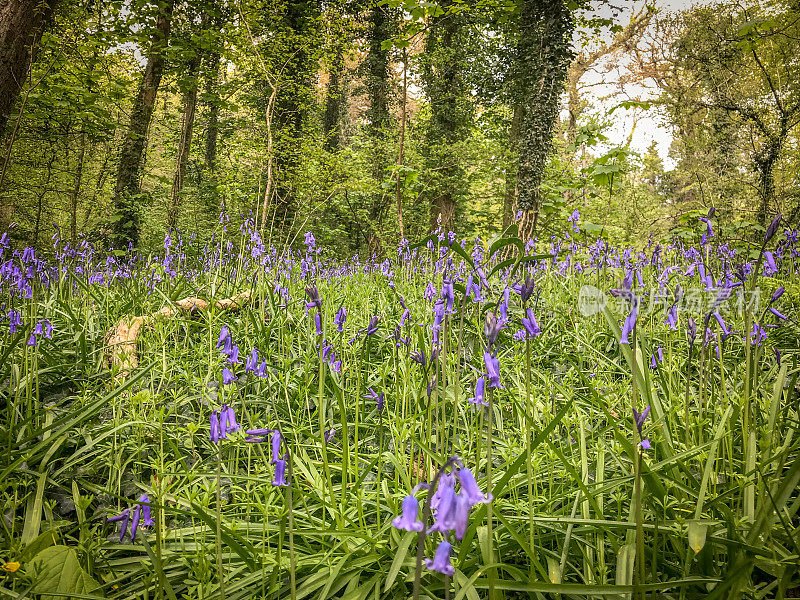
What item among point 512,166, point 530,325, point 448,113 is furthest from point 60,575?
point 448,113

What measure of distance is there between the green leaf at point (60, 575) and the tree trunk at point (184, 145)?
838 cm

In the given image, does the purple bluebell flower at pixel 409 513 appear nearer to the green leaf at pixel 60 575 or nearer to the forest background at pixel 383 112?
the green leaf at pixel 60 575

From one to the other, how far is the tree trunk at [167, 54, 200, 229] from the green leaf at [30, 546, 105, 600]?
838cm

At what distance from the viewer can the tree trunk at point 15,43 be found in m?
4.51

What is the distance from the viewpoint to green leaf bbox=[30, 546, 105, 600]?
128 cm

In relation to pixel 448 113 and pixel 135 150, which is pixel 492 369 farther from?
pixel 448 113

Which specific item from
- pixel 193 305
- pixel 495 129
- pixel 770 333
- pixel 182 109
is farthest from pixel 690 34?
pixel 182 109

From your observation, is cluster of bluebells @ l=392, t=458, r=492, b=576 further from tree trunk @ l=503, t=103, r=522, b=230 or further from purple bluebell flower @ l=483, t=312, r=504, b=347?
tree trunk @ l=503, t=103, r=522, b=230

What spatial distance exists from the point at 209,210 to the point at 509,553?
1427 cm

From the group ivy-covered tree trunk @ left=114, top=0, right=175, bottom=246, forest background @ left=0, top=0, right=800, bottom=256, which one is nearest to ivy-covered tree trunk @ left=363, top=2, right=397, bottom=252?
forest background @ left=0, top=0, right=800, bottom=256

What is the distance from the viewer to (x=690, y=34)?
985 centimetres

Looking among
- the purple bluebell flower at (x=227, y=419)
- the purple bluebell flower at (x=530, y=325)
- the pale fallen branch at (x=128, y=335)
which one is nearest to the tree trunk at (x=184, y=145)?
the pale fallen branch at (x=128, y=335)

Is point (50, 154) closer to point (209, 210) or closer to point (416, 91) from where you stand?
point (209, 210)

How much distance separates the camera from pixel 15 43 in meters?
4.63
